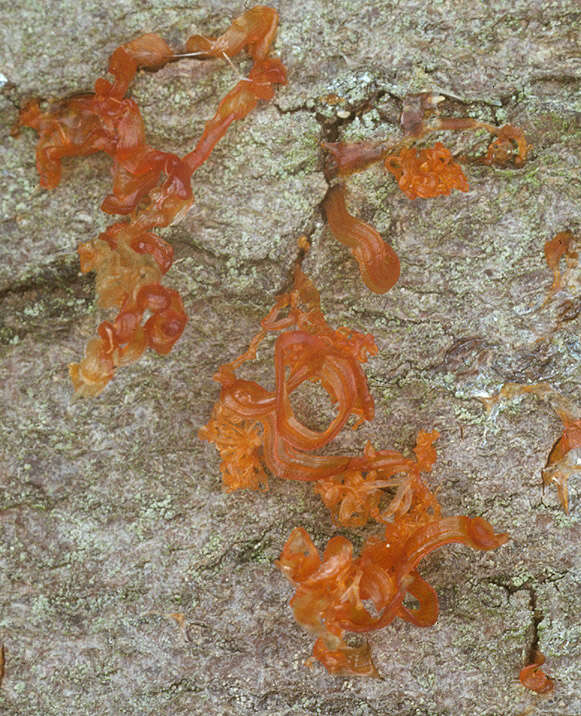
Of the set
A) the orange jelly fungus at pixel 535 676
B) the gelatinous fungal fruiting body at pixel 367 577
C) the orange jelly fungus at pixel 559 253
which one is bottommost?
the orange jelly fungus at pixel 535 676

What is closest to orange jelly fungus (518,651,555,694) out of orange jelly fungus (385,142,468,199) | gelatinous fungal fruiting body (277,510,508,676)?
gelatinous fungal fruiting body (277,510,508,676)

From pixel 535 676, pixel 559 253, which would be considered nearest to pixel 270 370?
pixel 559 253

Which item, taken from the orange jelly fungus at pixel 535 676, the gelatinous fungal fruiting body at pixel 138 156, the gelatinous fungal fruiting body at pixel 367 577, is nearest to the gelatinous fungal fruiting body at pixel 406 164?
the gelatinous fungal fruiting body at pixel 138 156

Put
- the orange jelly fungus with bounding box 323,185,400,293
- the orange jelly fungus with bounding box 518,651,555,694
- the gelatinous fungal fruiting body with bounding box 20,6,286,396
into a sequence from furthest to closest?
1. the orange jelly fungus with bounding box 518,651,555,694
2. the orange jelly fungus with bounding box 323,185,400,293
3. the gelatinous fungal fruiting body with bounding box 20,6,286,396

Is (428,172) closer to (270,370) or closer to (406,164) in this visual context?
(406,164)

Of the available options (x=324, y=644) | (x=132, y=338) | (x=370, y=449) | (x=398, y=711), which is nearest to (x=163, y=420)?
(x=132, y=338)

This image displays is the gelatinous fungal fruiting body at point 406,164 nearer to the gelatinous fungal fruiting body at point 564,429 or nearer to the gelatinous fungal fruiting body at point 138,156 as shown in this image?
the gelatinous fungal fruiting body at point 138,156

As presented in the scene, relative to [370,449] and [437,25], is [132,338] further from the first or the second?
[437,25]

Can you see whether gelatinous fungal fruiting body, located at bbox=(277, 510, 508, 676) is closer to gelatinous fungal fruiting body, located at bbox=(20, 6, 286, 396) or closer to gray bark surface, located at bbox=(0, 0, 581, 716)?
gray bark surface, located at bbox=(0, 0, 581, 716)
